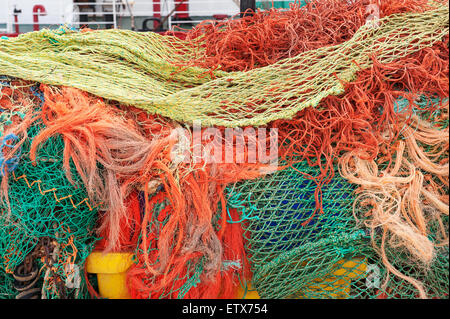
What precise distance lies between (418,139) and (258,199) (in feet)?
2.32

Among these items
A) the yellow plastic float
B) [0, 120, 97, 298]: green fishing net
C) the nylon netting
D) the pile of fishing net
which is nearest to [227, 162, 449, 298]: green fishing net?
the pile of fishing net

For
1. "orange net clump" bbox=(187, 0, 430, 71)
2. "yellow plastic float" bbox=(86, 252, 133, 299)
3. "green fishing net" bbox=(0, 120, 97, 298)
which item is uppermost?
"orange net clump" bbox=(187, 0, 430, 71)

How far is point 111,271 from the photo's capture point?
1679 mm

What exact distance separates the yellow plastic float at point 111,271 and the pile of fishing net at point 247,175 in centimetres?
4

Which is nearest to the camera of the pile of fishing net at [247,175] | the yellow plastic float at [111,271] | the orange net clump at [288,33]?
the pile of fishing net at [247,175]

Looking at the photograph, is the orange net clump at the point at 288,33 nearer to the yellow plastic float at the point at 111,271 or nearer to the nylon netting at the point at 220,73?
the nylon netting at the point at 220,73

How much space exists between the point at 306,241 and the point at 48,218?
1.10m

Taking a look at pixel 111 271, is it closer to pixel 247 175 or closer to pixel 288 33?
pixel 247 175

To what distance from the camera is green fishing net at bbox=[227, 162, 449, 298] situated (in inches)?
60.7

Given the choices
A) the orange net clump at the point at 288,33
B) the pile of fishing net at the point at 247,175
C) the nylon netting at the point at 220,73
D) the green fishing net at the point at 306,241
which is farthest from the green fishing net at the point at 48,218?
the orange net clump at the point at 288,33

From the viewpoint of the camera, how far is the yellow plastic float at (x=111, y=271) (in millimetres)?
1669

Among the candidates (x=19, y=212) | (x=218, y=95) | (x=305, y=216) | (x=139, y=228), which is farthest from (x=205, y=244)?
(x=19, y=212)

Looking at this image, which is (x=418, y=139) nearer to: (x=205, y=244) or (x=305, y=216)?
(x=305, y=216)

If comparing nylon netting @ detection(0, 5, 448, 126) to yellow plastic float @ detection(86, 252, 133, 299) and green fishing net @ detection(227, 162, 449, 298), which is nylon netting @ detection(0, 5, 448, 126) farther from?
yellow plastic float @ detection(86, 252, 133, 299)
